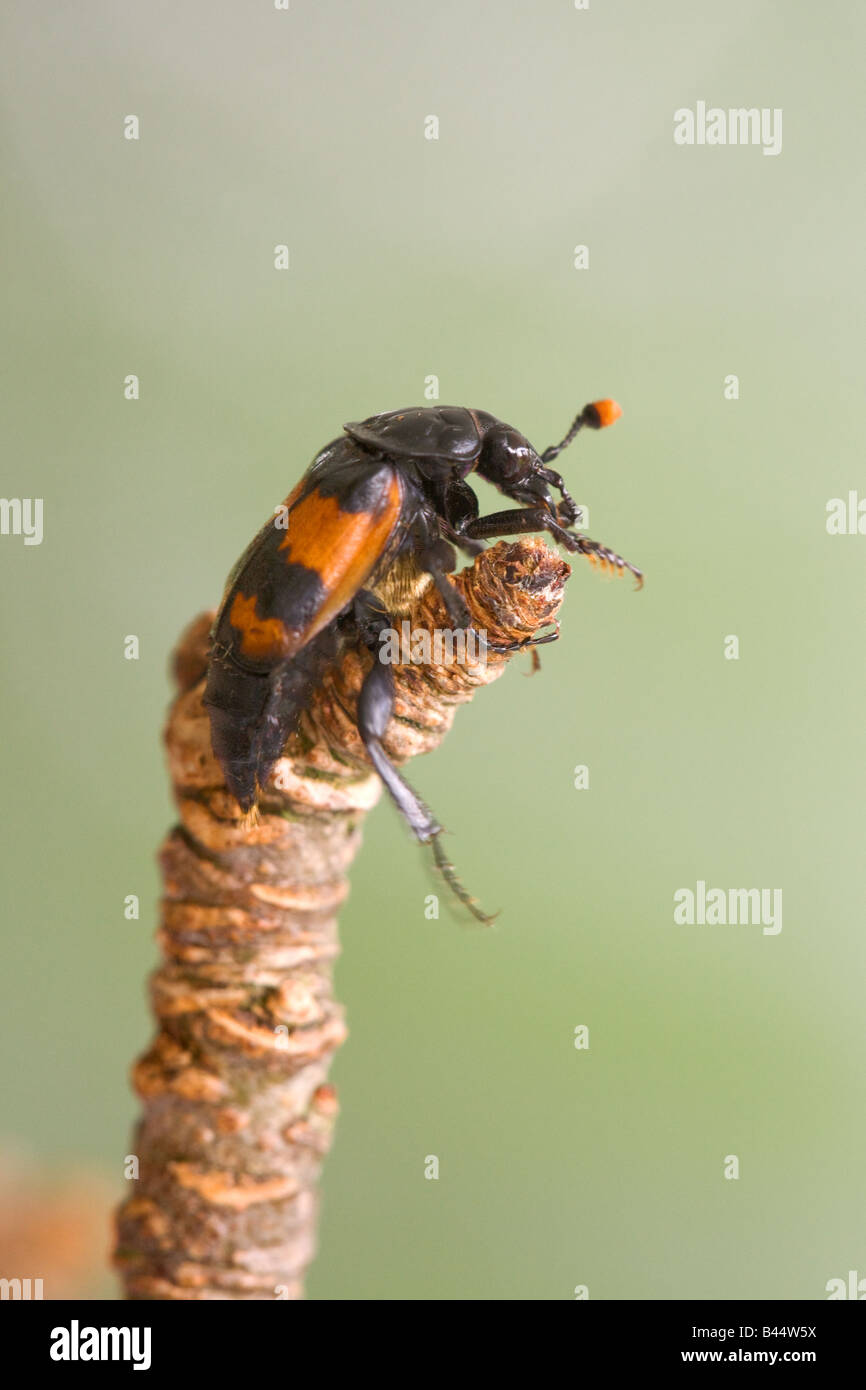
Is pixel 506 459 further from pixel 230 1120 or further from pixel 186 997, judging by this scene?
pixel 230 1120

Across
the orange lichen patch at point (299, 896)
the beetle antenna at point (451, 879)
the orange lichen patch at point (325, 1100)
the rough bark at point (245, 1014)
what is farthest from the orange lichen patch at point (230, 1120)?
the beetle antenna at point (451, 879)

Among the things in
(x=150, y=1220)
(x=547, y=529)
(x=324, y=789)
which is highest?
(x=547, y=529)

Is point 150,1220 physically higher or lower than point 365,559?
lower

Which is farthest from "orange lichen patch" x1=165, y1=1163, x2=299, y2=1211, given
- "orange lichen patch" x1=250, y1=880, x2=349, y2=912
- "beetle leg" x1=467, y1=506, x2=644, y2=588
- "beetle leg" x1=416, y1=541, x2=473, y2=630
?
"beetle leg" x1=467, y1=506, x2=644, y2=588

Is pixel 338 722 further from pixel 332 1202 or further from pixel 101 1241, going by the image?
pixel 332 1202

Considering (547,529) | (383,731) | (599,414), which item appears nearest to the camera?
(383,731)

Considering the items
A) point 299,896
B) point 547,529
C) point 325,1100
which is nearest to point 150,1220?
point 325,1100

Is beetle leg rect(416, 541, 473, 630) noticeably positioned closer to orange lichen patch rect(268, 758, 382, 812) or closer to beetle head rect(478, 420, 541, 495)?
beetle head rect(478, 420, 541, 495)
